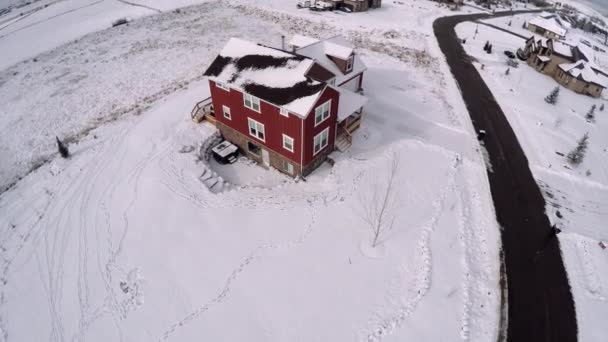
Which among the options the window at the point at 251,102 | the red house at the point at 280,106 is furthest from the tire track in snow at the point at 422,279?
the window at the point at 251,102

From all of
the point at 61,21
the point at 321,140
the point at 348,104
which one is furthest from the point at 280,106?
the point at 61,21

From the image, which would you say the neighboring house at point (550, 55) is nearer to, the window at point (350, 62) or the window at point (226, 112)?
the window at point (350, 62)

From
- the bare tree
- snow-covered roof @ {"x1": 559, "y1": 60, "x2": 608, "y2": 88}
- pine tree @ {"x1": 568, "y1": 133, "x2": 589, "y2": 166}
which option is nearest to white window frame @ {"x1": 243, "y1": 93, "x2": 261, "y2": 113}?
the bare tree

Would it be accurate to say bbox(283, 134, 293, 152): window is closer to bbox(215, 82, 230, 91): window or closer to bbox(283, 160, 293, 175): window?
bbox(283, 160, 293, 175): window

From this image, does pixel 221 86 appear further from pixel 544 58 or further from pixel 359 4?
pixel 359 4

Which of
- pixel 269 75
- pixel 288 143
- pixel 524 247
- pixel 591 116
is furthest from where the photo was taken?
pixel 591 116
